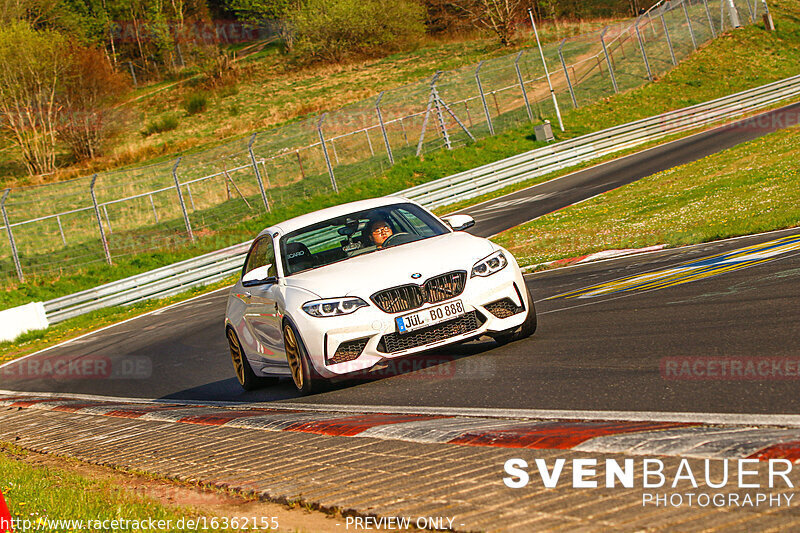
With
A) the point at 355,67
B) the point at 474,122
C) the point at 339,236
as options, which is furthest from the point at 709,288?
the point at 355,67

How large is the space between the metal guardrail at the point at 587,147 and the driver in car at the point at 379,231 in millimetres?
24298

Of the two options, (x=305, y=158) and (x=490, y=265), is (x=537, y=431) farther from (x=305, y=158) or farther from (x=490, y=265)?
(x=305, y=158)

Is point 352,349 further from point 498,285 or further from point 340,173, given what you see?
point 340,173

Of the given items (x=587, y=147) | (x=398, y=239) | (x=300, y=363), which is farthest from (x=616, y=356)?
(x=587, y=147)

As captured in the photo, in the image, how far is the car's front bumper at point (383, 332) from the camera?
766 cm

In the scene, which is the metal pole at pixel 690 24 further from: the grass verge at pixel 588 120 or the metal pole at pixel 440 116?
the metal pole at pixel 440 116

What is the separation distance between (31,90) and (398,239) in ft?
171

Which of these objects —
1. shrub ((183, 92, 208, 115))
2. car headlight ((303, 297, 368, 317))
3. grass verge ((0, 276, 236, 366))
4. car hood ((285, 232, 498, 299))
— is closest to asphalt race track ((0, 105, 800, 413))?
car headlight ((303, 297, 368, 317))

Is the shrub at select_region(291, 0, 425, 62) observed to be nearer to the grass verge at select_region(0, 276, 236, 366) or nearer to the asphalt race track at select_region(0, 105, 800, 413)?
the grass verge at select_region(0, 276, 236, 366)

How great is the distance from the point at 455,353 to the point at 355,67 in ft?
230

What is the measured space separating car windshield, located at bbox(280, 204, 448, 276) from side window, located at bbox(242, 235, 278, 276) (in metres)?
0.19

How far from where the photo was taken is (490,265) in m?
8.09

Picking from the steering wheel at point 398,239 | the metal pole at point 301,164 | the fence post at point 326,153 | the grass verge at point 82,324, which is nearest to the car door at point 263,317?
the steering wheel at point 398,239

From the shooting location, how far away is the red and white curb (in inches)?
160
